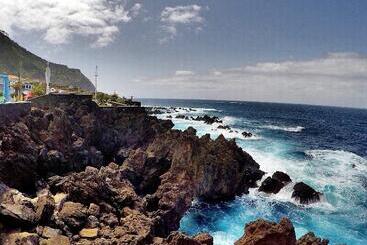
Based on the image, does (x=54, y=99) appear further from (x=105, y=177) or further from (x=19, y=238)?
(x=19, y=238)

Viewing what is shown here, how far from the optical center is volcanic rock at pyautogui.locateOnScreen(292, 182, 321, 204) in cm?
3784

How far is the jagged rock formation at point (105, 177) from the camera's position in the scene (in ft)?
62.2

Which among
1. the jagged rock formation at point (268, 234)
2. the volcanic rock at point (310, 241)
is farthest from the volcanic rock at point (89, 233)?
the volcanic rock at point (310, 241)

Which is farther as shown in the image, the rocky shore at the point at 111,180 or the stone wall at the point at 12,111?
the stone wall at the point at 12,111

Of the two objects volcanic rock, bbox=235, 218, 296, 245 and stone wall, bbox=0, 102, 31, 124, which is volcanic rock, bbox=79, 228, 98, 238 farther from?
stone wall, bbox=0, 102, 31, 124

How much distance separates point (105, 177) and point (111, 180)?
73 cm

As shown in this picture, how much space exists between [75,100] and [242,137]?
128 feet

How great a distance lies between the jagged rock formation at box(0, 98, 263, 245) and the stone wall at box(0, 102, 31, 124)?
71 cm

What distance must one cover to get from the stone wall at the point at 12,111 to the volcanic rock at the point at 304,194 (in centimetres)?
2779

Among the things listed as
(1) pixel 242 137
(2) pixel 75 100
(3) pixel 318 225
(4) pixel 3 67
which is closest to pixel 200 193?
(3) pixel 318 225

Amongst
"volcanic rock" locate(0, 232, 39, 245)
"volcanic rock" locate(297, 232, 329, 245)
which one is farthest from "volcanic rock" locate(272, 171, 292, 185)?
"volcanic rock" locate(0, 232, 39, 245)

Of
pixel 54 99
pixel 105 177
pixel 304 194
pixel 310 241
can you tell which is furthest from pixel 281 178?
pixel 54 99

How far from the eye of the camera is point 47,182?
82.3 feet

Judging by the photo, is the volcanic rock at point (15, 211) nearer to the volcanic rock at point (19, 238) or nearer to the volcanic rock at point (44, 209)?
the volcanic rock at point (44, 209)
